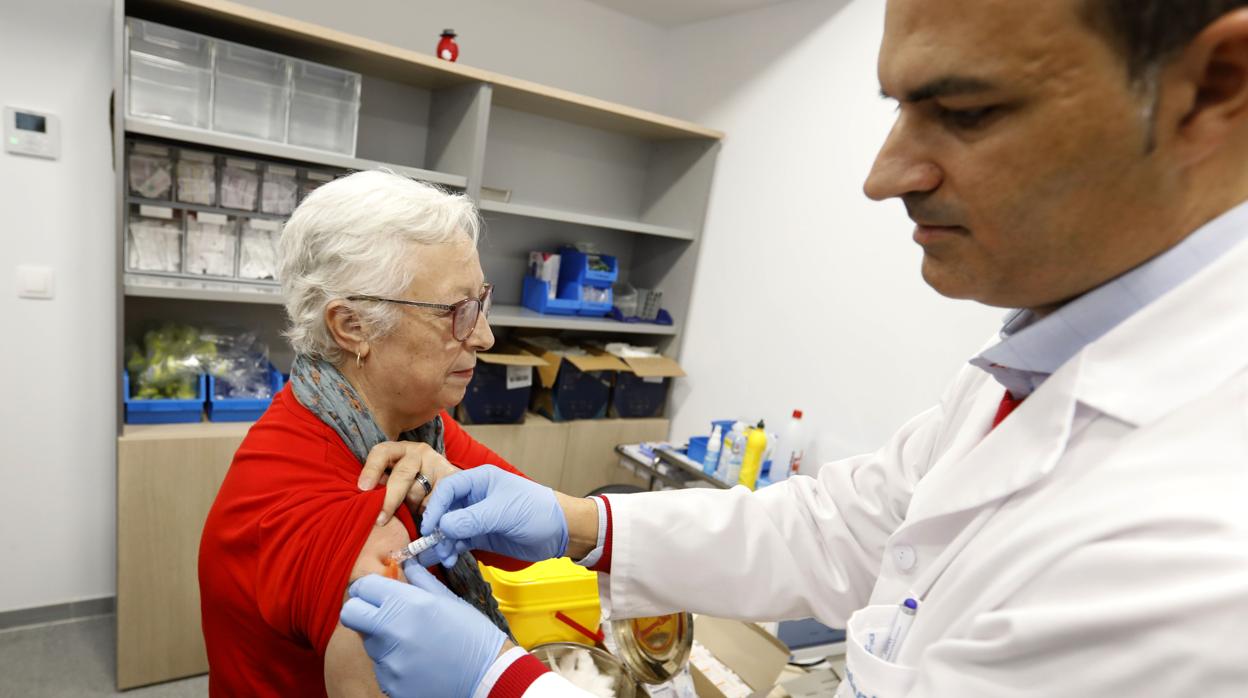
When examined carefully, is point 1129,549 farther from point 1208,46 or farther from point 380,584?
point 380,584

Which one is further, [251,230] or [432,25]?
[432,25]

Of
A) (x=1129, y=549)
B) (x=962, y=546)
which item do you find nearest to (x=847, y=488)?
(x=962, y=546)

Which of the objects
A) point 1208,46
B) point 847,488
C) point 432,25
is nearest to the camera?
point 1208,46

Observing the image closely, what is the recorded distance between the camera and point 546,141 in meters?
3.18

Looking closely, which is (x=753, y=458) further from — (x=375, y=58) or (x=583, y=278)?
(x=375, y=58)

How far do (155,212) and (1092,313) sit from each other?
2.41 metres

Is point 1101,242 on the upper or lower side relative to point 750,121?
lower

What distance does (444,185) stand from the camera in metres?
2.61

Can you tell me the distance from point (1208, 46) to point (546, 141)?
287 cm

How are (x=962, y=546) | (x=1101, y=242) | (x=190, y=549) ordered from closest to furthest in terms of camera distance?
1. (x=1101, y=242)
2. (x=962, y=546)
3. (x=190, y=549)

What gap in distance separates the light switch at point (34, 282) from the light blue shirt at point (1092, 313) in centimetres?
282

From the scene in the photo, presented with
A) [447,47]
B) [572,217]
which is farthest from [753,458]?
[447,47]

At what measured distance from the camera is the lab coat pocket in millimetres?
746

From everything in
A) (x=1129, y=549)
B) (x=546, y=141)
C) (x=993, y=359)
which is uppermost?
(x=546, y=141)
